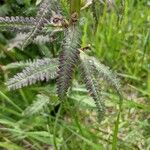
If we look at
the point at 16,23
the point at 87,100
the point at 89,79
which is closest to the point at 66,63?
the point at 89,79

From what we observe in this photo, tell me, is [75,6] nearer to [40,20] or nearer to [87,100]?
[40,20]

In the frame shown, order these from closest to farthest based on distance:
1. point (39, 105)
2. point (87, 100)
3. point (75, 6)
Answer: point (75, 6) < point (39, 105) < point (87, 100)

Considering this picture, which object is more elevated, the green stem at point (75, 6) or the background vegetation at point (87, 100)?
the green stem at point (75, 6)

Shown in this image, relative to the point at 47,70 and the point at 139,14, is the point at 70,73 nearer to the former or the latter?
the point at 47,70

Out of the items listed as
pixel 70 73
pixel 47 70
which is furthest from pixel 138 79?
pixel 70 73

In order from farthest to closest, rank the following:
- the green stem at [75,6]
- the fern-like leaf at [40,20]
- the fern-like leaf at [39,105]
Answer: the fern-like leaf at [39,105] → the green stem at [75,6] → the fern-like leaf at [40,20]

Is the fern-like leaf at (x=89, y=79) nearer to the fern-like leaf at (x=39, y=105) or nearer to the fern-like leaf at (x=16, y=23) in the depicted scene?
the fern-like leaf at (x=16, y=23)

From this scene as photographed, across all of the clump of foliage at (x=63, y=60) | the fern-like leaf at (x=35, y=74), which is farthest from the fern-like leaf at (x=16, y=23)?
the fern-like leaf at (x=35, y=74)

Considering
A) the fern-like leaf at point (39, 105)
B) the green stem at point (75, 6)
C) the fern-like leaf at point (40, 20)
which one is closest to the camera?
the fern-like leaf at point (40, 20)
